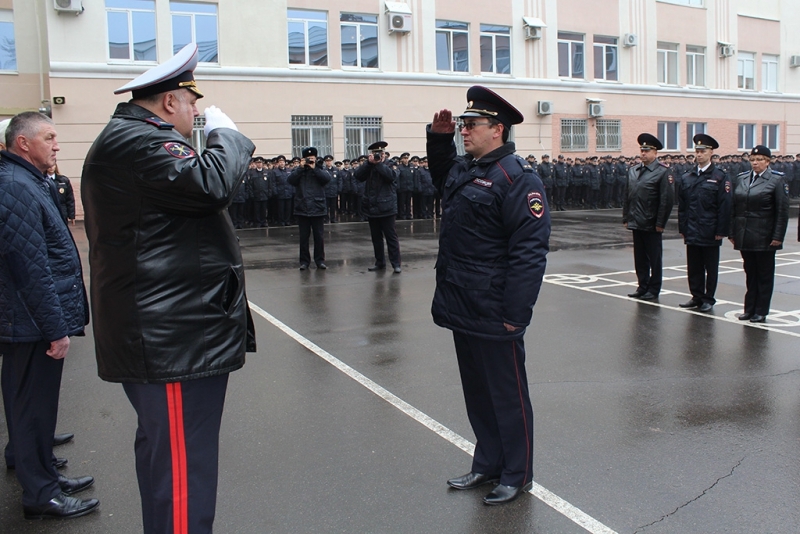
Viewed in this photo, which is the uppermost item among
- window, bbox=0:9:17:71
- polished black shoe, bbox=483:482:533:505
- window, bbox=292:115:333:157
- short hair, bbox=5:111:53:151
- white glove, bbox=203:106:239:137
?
window, bbox=0:9:17:71

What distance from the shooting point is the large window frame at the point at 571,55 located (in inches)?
1145

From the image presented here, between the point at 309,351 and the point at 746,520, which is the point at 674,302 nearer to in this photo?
the point at 309,351

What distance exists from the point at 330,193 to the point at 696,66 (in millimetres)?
20221

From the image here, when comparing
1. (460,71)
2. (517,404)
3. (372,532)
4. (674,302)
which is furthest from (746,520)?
(460,71)

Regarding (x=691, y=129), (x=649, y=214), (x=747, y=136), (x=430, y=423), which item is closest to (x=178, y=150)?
(x=430, y=423)

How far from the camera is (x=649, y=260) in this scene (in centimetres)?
954

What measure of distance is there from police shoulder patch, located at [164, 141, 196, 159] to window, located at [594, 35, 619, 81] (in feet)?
96.7

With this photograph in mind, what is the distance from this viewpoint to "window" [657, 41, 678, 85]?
104 ft

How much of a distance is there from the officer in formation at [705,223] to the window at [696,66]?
26.0m

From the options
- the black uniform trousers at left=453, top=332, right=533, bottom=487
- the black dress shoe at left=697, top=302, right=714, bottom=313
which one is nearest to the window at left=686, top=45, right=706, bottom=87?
the black dress shoe at left=697, top=302, right=714, bottom=313

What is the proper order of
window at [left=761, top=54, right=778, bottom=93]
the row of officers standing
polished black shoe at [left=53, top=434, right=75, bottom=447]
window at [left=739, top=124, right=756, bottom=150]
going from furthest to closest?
window at [left=761, top=54, right=778, bottom=93], window at [left=739, top=124, right=756, bottom=150], the row of officers standing, polished black shoe at [left=53, top=434, right=75, bottom=447]

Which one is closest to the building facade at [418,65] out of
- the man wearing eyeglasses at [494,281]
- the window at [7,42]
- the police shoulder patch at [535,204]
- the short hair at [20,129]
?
the window at [7,42]

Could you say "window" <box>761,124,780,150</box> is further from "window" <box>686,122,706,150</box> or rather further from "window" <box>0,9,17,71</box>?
"window" <box>0,9,17,71</box>

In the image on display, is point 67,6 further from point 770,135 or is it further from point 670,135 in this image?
point 770,135
